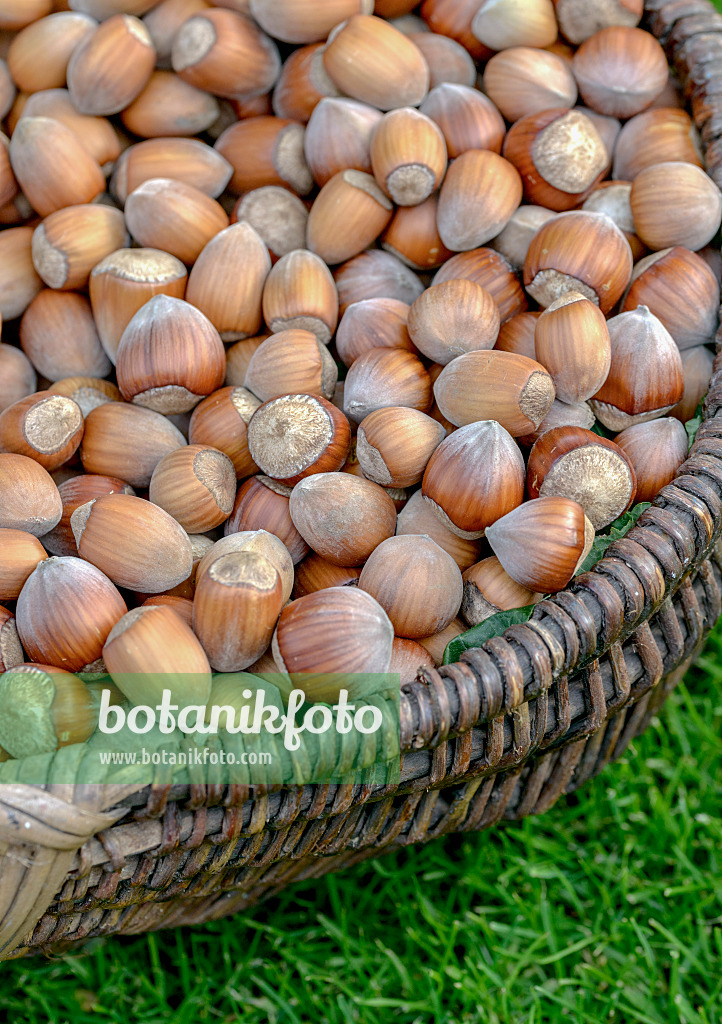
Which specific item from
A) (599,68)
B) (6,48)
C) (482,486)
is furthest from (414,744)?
(6,48)

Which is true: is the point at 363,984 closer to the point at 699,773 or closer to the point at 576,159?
the point at 699,773

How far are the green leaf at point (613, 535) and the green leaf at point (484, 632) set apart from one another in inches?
4.2

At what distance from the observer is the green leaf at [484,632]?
1169 millimetres

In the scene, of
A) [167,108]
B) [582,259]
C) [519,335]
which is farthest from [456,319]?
[167,108]

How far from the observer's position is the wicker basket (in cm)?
94

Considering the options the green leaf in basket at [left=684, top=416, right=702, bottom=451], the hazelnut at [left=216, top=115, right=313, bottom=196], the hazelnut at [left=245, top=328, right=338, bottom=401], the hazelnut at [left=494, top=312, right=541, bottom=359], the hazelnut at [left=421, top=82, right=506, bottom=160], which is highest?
the hazelnut at [left=421, top=82, right=506, bottom=160]

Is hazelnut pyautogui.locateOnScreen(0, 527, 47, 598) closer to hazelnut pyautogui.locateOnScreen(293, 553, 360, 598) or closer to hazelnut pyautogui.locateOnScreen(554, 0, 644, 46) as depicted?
hazelnut pyautogui.locateOnScreen(293, 553, 360, 598)

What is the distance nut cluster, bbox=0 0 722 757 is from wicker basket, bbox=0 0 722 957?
94 mm

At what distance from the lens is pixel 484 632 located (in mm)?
1175

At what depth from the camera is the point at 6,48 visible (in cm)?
173

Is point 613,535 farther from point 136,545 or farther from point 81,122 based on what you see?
point 81,122

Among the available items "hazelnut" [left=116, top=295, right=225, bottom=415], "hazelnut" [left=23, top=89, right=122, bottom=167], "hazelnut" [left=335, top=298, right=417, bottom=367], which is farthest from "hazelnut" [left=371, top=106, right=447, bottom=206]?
"hazelnut" [left=23, top=89, right=122, bottom=167]

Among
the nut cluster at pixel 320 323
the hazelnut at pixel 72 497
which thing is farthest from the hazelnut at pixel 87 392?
the hazelnut at pixel 72 497

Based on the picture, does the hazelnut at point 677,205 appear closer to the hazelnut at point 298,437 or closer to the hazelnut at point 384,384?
the hazelnut at point 384,384
